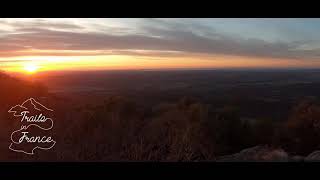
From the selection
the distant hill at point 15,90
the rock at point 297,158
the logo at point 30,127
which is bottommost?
the rock at point 297,158

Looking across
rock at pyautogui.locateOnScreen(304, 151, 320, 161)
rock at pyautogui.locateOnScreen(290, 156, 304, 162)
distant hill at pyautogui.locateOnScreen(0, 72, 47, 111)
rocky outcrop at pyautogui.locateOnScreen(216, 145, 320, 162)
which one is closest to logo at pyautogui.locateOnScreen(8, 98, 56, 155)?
distant hill at pyautogui.locateOnScreen(0, 72, 47, 111)

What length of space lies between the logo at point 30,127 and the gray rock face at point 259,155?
1905mm

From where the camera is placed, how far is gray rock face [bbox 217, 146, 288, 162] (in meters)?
7.14

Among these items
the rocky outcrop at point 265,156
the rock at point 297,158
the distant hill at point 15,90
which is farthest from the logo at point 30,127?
the rock at point 297,158

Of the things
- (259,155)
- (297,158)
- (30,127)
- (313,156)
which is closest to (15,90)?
(30,127)

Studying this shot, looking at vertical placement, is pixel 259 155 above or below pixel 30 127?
below

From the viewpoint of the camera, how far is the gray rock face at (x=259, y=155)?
714 centimetres

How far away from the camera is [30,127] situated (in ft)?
23.4

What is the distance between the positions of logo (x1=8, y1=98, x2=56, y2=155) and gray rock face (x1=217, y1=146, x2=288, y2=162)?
191cm

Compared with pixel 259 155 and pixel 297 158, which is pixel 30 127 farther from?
pixel 297 158

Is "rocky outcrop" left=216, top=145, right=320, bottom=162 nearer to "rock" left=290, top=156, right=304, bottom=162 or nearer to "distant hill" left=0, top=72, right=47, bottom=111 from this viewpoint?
"rock" left=290, top=156, right=304, bottom=162

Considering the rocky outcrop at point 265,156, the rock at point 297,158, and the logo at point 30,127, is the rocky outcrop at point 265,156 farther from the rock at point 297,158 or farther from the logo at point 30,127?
the logo at point 30,127

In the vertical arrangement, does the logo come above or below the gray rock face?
above

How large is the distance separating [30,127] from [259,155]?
247cm
